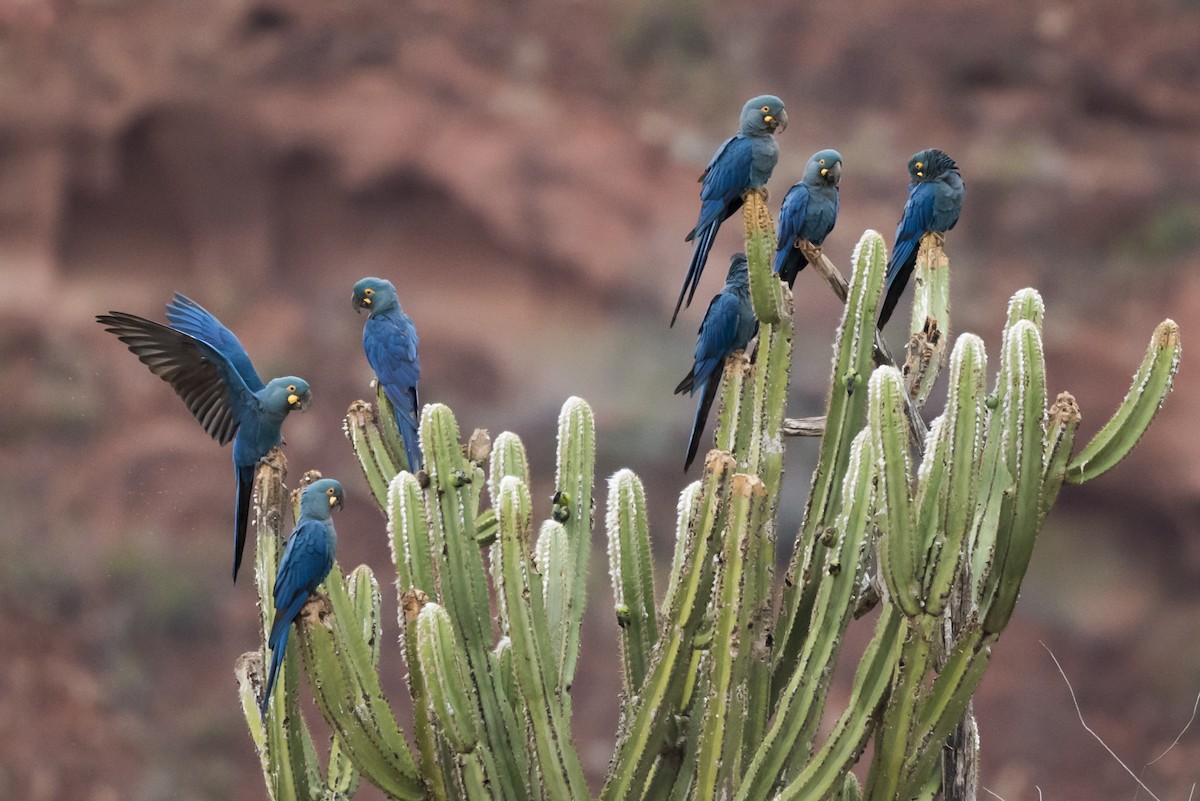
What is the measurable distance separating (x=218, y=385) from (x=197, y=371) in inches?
2.4

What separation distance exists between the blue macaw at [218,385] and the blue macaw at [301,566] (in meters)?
0.40

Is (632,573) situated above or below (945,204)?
below

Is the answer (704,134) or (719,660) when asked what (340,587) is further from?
(704,134)

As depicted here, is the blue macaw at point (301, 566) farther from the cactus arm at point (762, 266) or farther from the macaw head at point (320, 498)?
the cactus arm at point (762, 266)

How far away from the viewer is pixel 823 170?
3752mm

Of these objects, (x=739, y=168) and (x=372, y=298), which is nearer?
(x=739, y=168)

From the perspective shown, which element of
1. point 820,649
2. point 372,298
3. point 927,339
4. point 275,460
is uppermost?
point 372,298

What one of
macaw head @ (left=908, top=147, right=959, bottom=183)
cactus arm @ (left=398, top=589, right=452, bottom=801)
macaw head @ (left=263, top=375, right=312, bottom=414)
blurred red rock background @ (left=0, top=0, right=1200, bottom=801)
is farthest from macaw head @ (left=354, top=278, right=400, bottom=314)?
blurred red rock background @ (left=0, top=0, right=1200, bottom=801)

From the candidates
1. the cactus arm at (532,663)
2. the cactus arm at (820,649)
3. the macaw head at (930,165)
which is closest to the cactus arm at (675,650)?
the cactus arm at (532,663)

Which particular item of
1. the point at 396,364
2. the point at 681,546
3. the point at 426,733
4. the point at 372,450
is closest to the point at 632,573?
the point at 681,546

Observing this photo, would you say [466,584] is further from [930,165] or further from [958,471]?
[930,165]

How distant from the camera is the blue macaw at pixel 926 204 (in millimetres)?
3832

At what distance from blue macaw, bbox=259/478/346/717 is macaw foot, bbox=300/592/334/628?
0.04 feet

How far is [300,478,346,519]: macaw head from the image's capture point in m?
3.05
